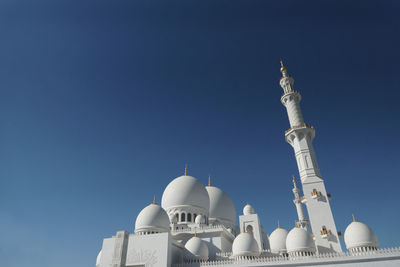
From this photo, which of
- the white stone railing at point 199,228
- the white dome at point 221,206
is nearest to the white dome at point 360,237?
the white stone railing at point 199,228

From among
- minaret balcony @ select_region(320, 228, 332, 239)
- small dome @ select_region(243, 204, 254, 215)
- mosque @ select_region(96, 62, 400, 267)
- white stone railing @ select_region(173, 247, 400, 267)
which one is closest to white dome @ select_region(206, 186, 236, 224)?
mosque @ select_region(96, 62, 400, 267)

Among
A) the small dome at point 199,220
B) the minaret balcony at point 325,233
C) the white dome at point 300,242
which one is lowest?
the white dome at point 300,242

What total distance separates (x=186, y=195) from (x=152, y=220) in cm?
532

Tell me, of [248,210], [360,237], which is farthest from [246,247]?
[248,210]

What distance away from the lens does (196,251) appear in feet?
66.6

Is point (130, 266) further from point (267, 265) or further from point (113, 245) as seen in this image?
point (267, 265)

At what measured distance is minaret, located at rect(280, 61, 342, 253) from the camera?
63.5 ft

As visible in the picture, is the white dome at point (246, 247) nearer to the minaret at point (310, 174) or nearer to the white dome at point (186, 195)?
the minaret at point (310, 174)

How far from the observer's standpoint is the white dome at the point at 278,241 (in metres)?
20.7

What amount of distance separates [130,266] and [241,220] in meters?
10.6

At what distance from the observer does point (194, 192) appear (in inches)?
1064

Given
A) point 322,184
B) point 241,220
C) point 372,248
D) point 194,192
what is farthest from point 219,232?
point 372,248

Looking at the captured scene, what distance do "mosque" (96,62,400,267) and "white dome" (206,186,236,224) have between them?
0.24 metres

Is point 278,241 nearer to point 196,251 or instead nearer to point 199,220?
point 196,251
